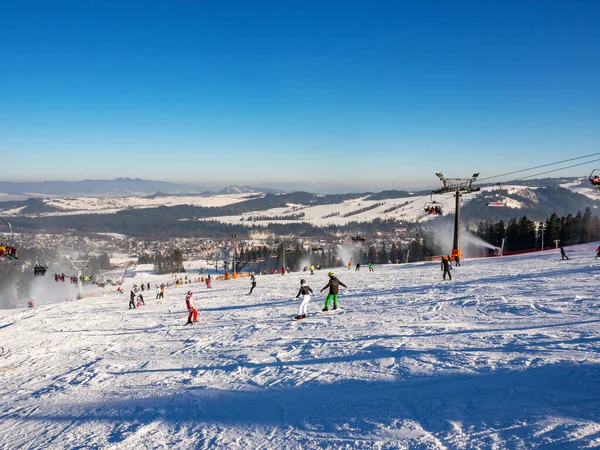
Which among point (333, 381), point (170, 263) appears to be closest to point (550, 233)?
point (333, 381)

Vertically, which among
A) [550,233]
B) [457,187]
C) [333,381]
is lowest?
[550,233]

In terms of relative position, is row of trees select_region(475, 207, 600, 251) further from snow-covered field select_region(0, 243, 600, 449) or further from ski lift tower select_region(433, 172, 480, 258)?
snow-covered field select_region(0, 243, 600, 449)

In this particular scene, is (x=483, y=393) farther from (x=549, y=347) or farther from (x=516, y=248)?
(x=516, y=248)

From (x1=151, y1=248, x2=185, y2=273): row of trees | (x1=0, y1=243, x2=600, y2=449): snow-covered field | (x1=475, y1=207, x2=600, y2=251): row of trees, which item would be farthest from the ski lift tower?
(x1=151, y1=248, x2=185, y2=273): row of trees

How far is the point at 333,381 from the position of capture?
7.20 m

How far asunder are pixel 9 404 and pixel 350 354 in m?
6.67

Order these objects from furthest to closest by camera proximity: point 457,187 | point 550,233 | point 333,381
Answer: point 550,233 < point 457,187 < point 333,381

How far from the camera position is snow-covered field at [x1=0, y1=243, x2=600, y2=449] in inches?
203

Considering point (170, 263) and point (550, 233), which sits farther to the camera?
point (170, 263)

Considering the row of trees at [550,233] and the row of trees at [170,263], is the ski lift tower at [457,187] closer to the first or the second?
the row of trees at [550,233]

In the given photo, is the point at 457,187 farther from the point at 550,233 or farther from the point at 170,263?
the point at 170,263

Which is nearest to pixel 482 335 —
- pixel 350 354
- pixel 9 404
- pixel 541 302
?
pixel 350 354

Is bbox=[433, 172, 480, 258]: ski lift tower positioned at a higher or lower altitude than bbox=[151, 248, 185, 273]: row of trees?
higher

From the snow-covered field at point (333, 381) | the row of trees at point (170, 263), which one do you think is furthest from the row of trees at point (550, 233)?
the row of trees at point (170, 263)
